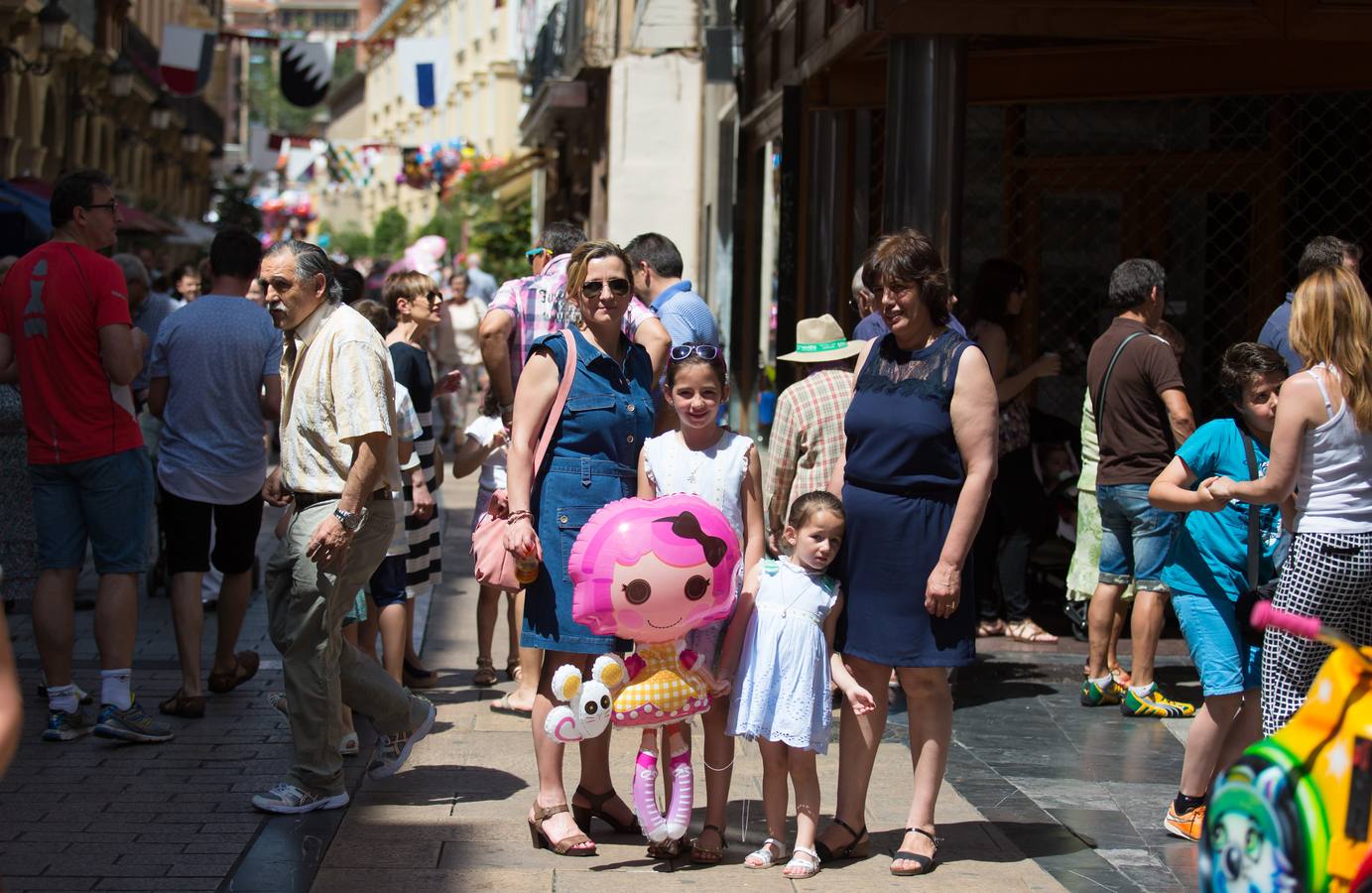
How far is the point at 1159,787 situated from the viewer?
634cm

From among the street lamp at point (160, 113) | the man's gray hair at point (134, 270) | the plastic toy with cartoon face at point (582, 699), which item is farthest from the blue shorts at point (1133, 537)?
the street lamp at point (160, 113)

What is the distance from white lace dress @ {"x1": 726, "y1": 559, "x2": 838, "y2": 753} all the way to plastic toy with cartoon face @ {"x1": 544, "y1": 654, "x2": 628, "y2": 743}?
16.2 inches

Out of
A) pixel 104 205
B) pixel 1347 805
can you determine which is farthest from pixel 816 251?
pixel 1347 805

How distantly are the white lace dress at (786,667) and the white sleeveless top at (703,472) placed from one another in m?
0.25

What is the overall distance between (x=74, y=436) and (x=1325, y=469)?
14.9ft

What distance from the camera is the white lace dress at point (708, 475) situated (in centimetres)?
521

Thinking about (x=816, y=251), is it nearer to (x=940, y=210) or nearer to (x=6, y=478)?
(x=940, y=210)

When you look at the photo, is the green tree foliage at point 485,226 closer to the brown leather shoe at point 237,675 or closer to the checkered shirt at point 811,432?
the brown leather shoe at point 237,675

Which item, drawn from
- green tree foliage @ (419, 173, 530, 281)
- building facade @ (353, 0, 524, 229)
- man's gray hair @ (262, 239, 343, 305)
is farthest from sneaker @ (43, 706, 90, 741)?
building facade @ (353, 0, 524, 229)

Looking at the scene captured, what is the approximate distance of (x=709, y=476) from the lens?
522cm

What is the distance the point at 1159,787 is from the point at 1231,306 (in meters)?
5.85

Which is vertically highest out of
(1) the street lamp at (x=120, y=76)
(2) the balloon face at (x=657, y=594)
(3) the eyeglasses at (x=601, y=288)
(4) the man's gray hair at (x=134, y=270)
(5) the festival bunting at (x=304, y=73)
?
(5) the festival bunting at (x=304, y=73)

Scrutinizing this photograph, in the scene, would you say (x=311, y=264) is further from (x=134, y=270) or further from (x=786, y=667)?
(x=134, y=270)

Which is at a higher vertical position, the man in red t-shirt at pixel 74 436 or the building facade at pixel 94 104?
the building facade at pixel 94 104
